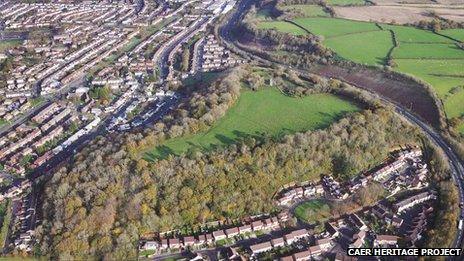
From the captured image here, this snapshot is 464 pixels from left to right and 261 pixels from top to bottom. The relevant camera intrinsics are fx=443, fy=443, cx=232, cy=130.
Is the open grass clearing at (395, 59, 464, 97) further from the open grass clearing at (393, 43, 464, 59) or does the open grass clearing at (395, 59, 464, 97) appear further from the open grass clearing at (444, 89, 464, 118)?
the open grass clearing at (393, 43, 464, 59)

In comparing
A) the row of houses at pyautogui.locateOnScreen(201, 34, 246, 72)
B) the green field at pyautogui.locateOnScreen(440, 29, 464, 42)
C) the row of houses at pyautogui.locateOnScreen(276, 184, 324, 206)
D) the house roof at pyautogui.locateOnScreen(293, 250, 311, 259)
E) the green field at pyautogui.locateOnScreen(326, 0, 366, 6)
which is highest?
the green field at pyautogui.locateOnScreen(326, 0, 366, 6)

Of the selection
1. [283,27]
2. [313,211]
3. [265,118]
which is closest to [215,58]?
[283,27]

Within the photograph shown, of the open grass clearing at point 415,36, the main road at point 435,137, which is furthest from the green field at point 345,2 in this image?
the main road at point 435,137

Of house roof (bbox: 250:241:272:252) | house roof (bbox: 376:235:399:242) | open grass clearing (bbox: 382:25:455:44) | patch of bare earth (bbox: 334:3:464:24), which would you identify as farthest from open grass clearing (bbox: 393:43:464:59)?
house roof (bbox: 250:241:272:252)

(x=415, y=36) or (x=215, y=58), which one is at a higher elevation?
(x=415, y=36)

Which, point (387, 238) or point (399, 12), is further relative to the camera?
point (399, 12)

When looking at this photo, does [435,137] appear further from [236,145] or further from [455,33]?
[455,33]
